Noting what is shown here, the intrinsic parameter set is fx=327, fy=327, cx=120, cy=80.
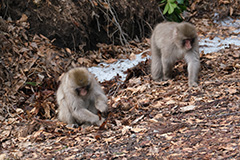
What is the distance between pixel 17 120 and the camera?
23.1 feet

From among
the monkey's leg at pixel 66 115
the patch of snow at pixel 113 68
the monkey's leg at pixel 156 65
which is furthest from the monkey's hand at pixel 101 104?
the patch of snow at pixel 113 68

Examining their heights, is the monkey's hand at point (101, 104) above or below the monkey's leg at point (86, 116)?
above

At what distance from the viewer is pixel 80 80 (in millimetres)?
5590

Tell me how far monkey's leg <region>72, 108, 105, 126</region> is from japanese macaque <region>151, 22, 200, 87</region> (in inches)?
87.3

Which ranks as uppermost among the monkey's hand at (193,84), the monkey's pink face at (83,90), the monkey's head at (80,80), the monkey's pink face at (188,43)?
the monkey's head at (80,80)

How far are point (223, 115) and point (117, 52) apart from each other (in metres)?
5.41

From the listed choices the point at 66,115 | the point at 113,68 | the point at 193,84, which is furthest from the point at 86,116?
the point at 113,68

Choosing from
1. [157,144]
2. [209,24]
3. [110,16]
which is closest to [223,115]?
[157,144]

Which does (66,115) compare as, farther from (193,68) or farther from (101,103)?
(193,68)

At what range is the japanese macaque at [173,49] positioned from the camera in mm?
7027

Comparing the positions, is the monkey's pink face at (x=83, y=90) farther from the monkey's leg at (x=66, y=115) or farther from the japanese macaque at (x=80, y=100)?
the monkey's leg at (x=66, y=115)

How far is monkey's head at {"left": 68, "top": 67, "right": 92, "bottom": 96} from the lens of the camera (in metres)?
5.59

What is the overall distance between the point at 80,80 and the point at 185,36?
8.84 feet

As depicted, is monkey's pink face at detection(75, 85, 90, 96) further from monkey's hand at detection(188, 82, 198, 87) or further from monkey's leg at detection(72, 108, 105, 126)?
monkey's hand at detection(188, 82, 198, 87)
